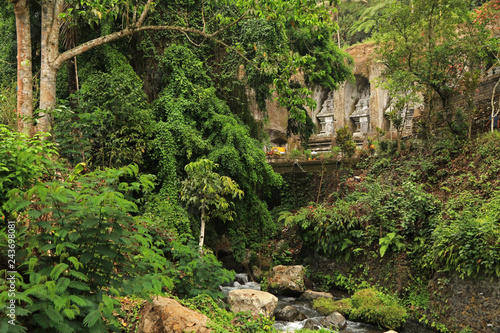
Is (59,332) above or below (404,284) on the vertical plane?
above

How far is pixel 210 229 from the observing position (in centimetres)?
1175

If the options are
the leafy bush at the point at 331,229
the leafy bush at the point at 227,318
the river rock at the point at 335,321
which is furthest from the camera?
the leafy bush at the point at 331,229

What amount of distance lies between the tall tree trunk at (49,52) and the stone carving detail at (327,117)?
70.1ft

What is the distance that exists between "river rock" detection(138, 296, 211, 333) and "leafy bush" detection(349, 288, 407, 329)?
16.2 feet

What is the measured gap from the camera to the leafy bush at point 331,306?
378 inches

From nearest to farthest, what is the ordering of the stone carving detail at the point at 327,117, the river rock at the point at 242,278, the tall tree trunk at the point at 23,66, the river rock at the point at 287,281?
1. the tall tree trunk at the point at 23,66
2. the river rock at the point at 287,281
3. the river rock at the point at 242,278
4. the stone carving detail at the point at 327,117

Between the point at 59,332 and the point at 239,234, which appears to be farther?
the point at 239,234

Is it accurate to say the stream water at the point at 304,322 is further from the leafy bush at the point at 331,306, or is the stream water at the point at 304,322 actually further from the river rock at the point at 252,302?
the river rock at the point at 252,302

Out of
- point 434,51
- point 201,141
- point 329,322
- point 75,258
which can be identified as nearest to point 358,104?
point 434,51

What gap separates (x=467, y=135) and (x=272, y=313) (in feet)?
30.8

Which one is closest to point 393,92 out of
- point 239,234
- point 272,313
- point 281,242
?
point 281,242

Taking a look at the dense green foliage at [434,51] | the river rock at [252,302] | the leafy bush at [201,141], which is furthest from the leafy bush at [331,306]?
the dense green foliage at [434,51]

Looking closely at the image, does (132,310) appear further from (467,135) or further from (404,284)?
(467,135)

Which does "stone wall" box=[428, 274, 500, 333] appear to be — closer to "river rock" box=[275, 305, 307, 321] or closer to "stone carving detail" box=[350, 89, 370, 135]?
"river rock" box=[275, 305, 307, 321]
